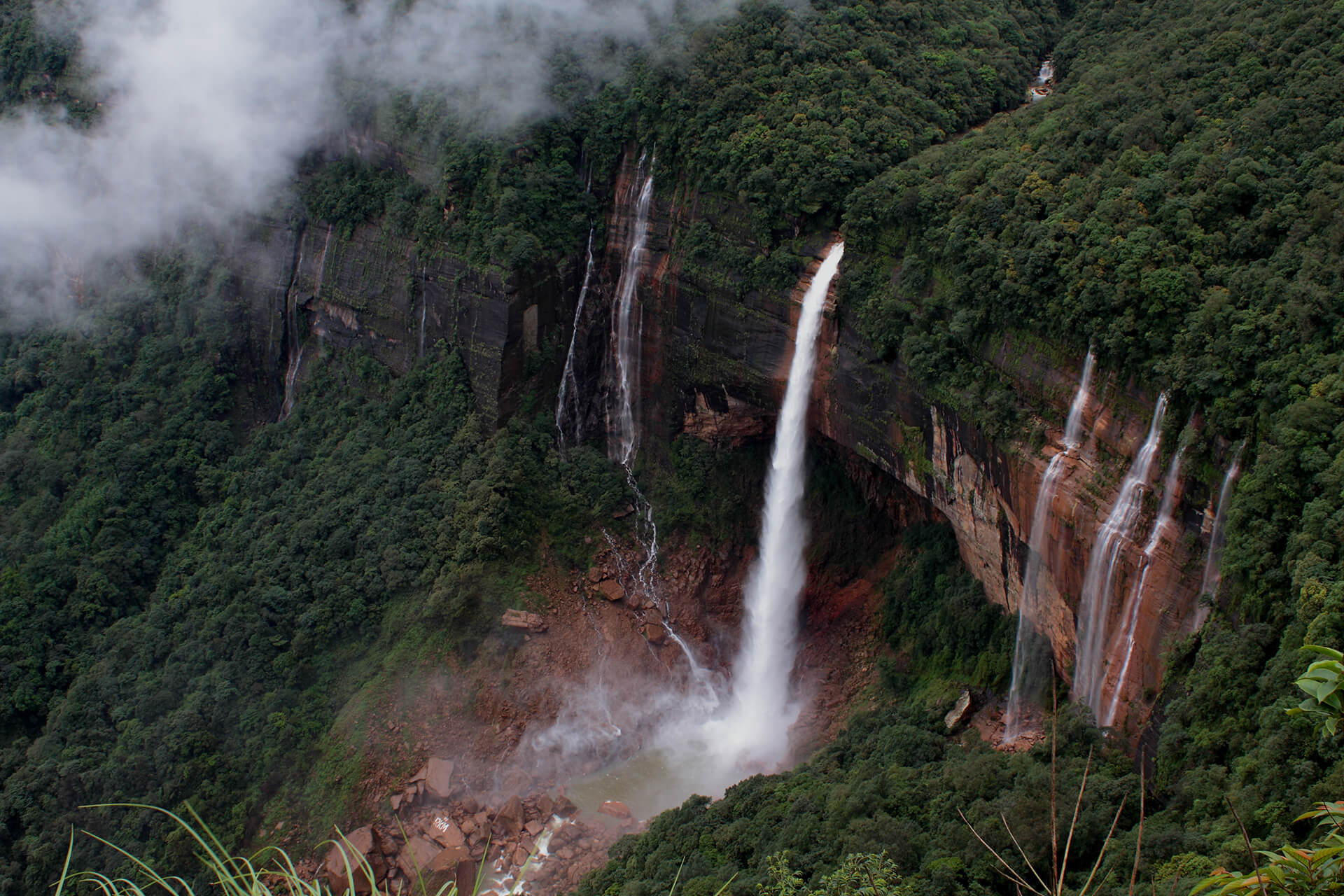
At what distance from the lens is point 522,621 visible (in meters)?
26.2

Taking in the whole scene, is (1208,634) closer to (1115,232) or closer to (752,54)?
(1115,232)

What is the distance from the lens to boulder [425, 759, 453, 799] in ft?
77.7

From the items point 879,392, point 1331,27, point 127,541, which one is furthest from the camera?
point 127,541

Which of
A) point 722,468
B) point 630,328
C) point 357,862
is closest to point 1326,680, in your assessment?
point 357,862

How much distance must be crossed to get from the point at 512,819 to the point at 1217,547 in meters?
15.2

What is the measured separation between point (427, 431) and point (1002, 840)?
19.2 m

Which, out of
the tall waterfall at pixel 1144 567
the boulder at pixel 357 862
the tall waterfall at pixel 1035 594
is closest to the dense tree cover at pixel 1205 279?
the tall waterfall at pixel 1144 567

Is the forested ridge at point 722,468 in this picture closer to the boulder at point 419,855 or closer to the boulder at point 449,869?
the boulder at point 419,855

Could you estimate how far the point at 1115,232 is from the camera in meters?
18.6

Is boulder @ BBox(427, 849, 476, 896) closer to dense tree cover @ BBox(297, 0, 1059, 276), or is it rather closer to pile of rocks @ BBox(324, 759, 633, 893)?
pile of rocks @ BBox(324, 759, 633, 893)

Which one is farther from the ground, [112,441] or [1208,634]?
[1208,634]

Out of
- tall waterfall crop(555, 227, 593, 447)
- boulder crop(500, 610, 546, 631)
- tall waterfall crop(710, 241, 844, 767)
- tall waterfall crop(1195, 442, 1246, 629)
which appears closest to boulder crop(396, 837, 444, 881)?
boulder crop(500, 610, 546, 631)

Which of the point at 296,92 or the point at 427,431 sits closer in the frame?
the point at 427,431

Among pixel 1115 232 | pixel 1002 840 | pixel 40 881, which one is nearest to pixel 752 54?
pixel 1115 232
